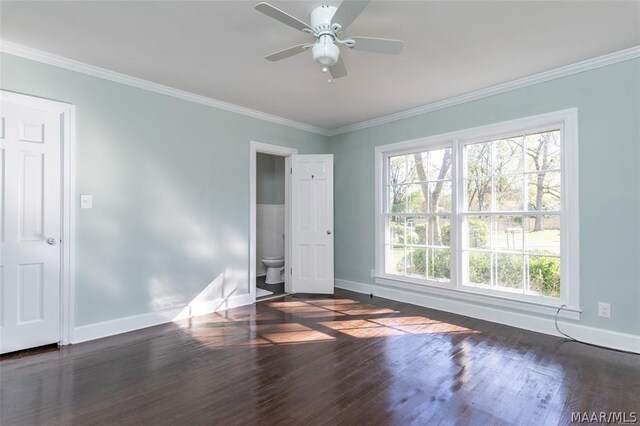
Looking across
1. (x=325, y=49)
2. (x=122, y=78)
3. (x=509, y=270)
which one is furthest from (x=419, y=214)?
(x=122, y=78)

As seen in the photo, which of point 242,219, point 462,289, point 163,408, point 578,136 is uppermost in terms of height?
point 578,136

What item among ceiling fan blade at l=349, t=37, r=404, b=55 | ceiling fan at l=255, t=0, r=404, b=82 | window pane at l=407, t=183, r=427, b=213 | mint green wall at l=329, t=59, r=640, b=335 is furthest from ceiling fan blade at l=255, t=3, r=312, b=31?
window pane at l=407, t=183, r=427, b=213

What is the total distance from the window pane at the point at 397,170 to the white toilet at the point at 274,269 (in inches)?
89.6

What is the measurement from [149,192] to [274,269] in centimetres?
269

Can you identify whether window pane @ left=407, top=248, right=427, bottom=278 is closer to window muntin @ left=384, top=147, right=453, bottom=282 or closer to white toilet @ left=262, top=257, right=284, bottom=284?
window muntin @ left=384, top=147, right=453, bottom=282

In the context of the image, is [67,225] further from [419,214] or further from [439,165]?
[439,165]

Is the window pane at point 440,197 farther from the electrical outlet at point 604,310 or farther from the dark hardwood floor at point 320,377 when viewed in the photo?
the electrical outlet at point 604,310

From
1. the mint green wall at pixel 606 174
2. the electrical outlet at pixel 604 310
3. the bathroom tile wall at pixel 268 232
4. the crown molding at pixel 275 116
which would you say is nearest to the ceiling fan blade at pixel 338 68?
the crown molding at pixel 275 116

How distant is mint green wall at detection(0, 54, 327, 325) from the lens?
300 centimetres

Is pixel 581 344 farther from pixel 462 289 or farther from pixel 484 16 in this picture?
pixel 484 16

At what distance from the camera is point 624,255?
2.77m

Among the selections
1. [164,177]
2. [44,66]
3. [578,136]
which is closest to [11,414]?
[164,177]

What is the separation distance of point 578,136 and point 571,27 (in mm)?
1041

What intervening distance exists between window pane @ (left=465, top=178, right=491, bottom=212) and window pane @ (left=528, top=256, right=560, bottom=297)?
722 millimetres
